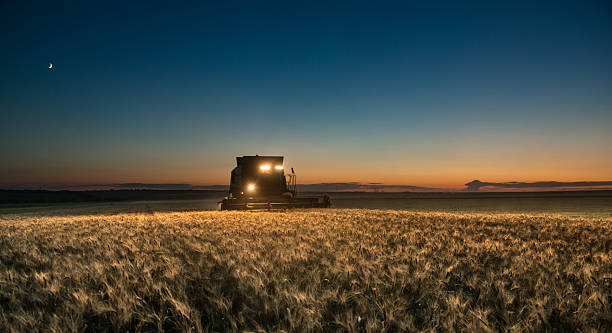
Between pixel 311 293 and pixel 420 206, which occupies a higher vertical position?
pixel 311 293

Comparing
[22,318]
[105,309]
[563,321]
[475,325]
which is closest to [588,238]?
[563,321]

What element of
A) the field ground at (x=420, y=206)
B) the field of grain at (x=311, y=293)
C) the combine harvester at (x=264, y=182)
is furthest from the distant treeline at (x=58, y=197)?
the field of grain at (x=311, y=293)

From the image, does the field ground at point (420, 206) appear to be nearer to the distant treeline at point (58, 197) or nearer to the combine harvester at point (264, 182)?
the combine harvester at point (264, 182)

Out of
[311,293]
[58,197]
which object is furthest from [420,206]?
[58,197]

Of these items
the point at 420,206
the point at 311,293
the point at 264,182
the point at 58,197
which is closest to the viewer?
the point at 311,293

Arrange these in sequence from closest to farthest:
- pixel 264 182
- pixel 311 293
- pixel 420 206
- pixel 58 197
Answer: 1. pixel 311 293
2. pixel 264 182
3. pixel 420 206
4. pixel 58 197

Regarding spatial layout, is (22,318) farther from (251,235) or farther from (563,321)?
(251,235)

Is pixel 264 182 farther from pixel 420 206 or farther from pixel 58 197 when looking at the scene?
pixel 58 197

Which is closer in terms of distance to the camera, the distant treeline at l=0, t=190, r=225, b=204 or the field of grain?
the field of grain

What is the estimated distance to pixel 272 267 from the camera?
414 centimetres

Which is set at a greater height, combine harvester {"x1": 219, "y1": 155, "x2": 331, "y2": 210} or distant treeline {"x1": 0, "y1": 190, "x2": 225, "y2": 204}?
combine harvester {"x1": 219, "y1": 155, "x2": 331, "y2": 210}

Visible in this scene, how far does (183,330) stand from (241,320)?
0.43 metres

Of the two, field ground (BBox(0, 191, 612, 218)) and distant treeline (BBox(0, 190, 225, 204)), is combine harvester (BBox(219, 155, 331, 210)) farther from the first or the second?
distant treeline (BBox(0, 190, 225, 204))

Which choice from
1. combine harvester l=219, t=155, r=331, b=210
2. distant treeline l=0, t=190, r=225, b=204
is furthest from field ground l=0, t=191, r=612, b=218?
distant treeline l=0, t=190, r=225, b=204
